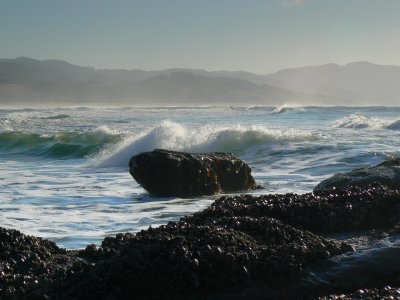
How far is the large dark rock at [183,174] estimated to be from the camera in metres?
8.61

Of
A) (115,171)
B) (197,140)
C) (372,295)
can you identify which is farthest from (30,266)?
(197,140)

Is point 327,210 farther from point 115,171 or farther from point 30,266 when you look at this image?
point 115,171

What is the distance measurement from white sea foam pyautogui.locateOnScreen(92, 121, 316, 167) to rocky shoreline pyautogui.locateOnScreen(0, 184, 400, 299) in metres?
11.1

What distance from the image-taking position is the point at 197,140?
17.0 metres

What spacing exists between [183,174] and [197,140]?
8341 millimetres

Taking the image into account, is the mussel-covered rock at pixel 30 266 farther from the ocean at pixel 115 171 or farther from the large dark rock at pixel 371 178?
the large dark rock at pixel 371 178

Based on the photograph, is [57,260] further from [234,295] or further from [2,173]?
[2,173]

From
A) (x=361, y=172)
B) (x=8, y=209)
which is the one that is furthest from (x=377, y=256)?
(x=8, y=209)

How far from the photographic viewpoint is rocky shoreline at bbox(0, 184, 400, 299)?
2814mm

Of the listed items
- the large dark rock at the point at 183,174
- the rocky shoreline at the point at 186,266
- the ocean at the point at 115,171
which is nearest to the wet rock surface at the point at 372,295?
the rocky shoreline at the point at 186,266

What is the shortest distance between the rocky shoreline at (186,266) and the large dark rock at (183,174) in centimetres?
Answer: 494

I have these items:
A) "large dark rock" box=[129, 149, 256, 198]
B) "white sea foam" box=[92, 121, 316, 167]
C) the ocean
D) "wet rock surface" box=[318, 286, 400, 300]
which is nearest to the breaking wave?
the ocean

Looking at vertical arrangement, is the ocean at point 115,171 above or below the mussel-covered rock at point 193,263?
below

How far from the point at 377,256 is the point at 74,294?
1508 mm
